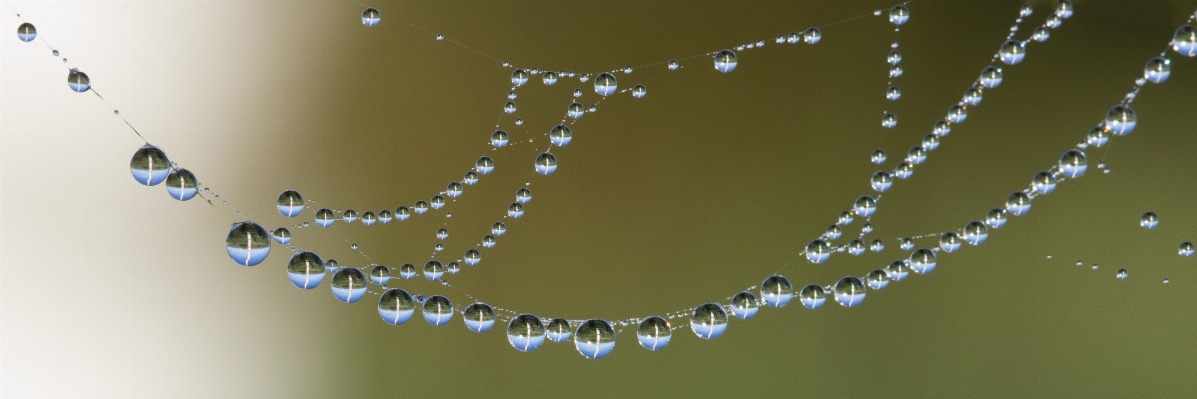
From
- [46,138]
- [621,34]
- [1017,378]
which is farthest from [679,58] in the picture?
[46,138]

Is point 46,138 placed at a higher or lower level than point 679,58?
lower

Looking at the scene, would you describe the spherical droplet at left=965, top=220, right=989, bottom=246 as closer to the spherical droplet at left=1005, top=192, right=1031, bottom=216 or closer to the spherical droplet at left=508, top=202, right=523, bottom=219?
the spherical droplet at left=1005, top=192, right=1031, bottom=216

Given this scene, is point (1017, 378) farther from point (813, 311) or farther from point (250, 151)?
point (250, 151)

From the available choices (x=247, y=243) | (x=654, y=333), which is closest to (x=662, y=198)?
(x=654, y=333)

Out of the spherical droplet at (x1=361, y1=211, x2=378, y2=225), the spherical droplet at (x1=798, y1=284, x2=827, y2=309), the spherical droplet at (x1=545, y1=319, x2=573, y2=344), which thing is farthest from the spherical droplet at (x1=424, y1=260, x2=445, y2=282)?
the spherical droplet at (x1=798, y1=284, x2=827, y2=309)

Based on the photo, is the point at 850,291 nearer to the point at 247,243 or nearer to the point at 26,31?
the point at 247,243

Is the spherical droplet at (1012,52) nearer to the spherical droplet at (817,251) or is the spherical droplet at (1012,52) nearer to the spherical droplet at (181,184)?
the spherical droplet at (817,251)
